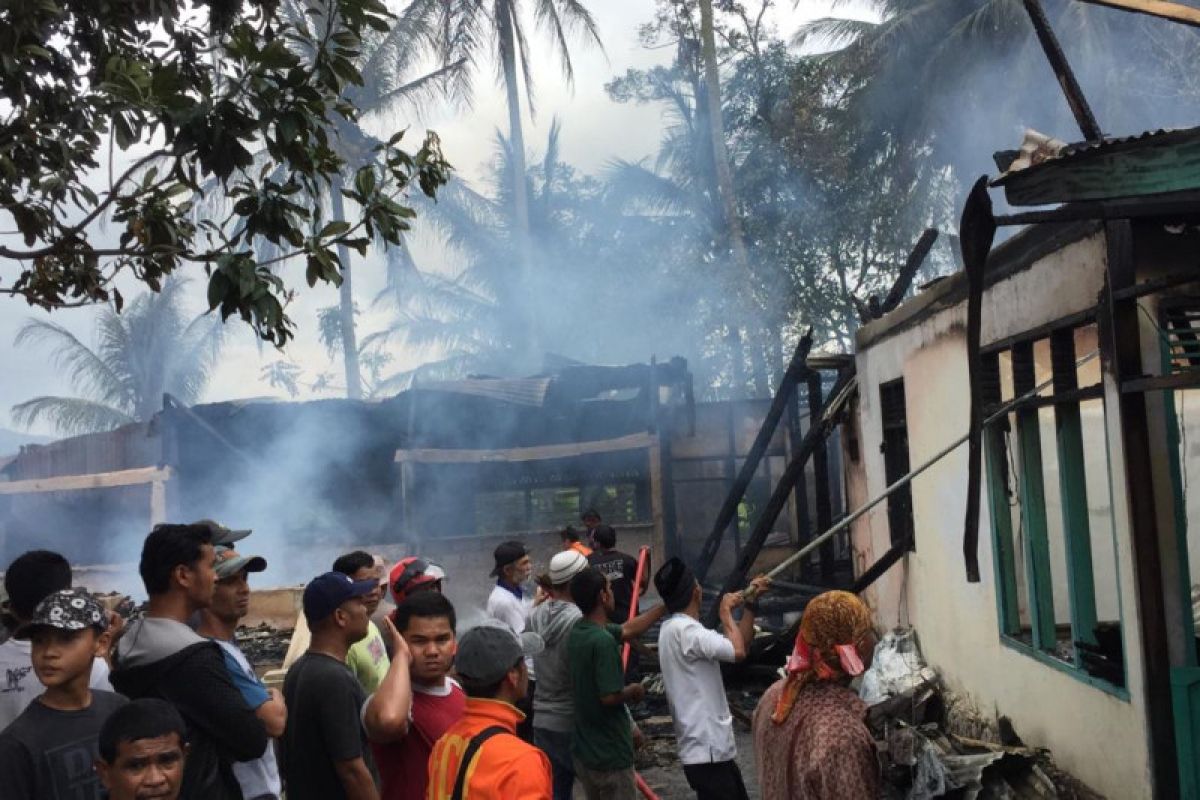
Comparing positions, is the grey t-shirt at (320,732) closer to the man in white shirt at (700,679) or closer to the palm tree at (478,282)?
the man in white shirt at (700,679)

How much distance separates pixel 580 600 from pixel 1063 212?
2.75 meters

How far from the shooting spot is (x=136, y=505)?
65.0 feet

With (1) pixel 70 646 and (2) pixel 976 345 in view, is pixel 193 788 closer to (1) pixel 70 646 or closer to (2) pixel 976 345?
Answer: (1) pixel 70 646

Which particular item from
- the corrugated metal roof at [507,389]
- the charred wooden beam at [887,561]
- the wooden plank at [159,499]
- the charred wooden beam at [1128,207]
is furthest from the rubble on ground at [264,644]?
the charred wooden beam at [1128,207]

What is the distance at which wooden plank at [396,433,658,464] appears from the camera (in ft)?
54.9

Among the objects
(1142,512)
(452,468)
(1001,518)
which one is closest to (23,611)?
(1142,512)

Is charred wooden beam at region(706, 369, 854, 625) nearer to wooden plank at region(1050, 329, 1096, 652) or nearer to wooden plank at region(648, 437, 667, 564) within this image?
wooden plank at region(648, 437, 667, 564)

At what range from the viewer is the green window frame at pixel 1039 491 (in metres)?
6.30

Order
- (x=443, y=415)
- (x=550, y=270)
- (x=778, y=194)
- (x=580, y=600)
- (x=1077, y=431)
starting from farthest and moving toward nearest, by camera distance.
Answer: (x=550, y=270), (x=778, y=194), (x=443, y=415), (x=1077, y=431), (x=580, y=600)

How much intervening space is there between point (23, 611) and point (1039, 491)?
18.6ft

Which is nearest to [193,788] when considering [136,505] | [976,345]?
[976,345]

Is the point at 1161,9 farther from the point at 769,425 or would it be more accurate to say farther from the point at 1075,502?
the point at 769,425

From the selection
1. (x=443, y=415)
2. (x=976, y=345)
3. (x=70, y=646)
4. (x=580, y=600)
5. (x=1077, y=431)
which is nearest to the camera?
(x=70, y=646)

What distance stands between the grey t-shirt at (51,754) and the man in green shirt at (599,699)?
2402mm
